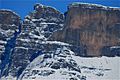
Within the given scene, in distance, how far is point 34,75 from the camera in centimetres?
16588

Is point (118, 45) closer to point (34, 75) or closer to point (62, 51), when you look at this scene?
point (62, 51)

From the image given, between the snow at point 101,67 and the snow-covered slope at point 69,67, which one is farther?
the snow at point 101,67

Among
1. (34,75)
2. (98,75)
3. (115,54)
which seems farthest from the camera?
(115,54)

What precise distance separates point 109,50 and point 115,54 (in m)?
5.11

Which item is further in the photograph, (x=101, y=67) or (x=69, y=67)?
(x=101, y=67)

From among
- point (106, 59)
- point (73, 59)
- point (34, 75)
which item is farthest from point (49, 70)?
point (106, 59)

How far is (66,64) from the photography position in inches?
6668

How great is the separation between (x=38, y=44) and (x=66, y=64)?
28991 mm

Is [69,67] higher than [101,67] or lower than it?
higher

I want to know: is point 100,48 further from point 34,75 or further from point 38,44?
point 34,75

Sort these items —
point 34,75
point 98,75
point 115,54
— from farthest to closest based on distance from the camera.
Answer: point 115,54, point 98,75, point 34,75

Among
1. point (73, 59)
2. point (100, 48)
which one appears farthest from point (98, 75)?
point (100, 48)

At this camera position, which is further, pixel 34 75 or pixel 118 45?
pixel 118 45

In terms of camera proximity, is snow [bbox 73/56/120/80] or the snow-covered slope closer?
the snow-covered slope
